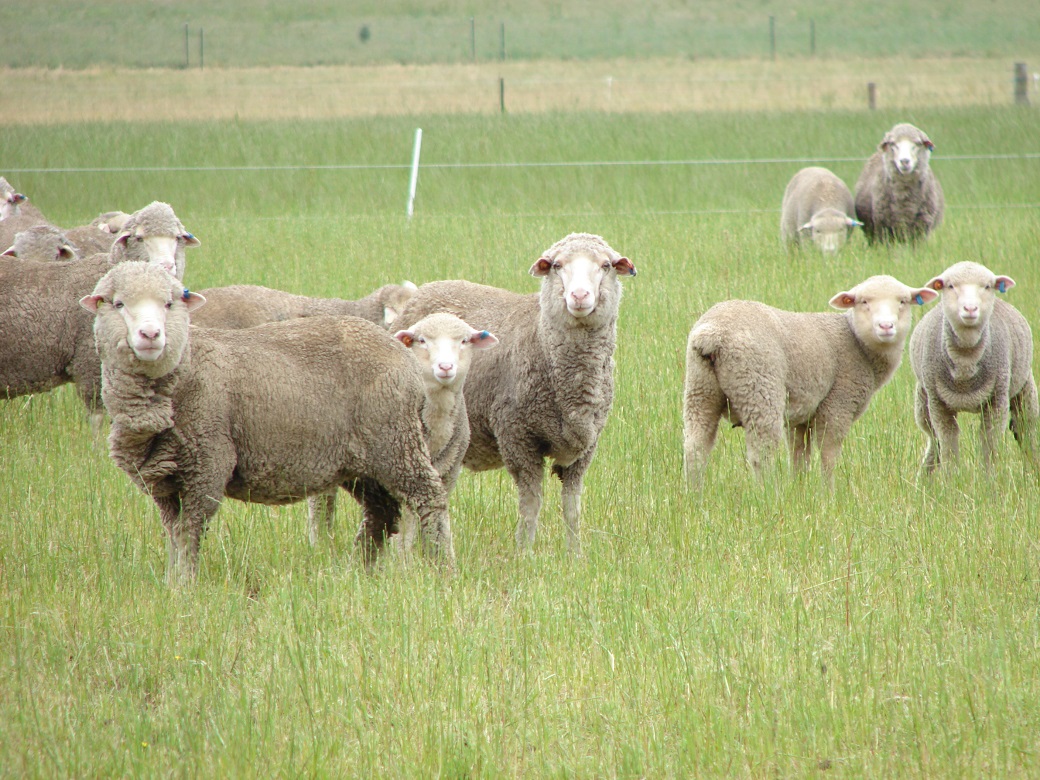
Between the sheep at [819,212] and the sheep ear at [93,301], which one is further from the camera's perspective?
the sheep at [819,212]

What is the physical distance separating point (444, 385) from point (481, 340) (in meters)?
0.33

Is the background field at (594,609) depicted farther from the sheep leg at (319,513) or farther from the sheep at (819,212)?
the sheep at (819,212)

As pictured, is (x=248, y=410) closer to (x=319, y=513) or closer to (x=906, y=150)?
(x=319, y=513)

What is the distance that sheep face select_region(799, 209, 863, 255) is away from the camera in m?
13.1

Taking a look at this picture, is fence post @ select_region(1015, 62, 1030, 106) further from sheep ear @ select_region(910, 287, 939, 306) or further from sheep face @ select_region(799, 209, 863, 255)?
sheep ear @ select_region(910, 287, 939, 306)

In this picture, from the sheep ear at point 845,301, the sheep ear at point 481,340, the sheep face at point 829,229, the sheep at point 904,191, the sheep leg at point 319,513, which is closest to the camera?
the sheep ear at point 481,340

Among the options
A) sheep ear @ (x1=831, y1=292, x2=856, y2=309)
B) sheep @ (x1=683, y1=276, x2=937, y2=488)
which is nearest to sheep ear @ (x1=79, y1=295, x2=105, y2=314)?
sheep @ (x1=683, y1=276, x2=937, y2=488)

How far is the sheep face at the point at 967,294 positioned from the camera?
616cm

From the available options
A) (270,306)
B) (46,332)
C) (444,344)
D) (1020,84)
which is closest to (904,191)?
(270,306)

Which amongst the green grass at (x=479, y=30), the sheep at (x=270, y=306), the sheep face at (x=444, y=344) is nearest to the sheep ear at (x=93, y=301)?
the sheep face at (x=444, y=344)

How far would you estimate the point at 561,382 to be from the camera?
552cm

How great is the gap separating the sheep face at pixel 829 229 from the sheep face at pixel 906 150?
2.58ft

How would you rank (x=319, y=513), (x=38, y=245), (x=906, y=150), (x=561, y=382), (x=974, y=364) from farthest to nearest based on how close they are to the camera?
(x=906, y=150), (x=38, y=245), (x=974, y=364), (x=319, y=513), (x=561, y=382)

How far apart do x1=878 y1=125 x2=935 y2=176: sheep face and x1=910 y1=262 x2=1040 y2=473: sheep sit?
21.5ft
